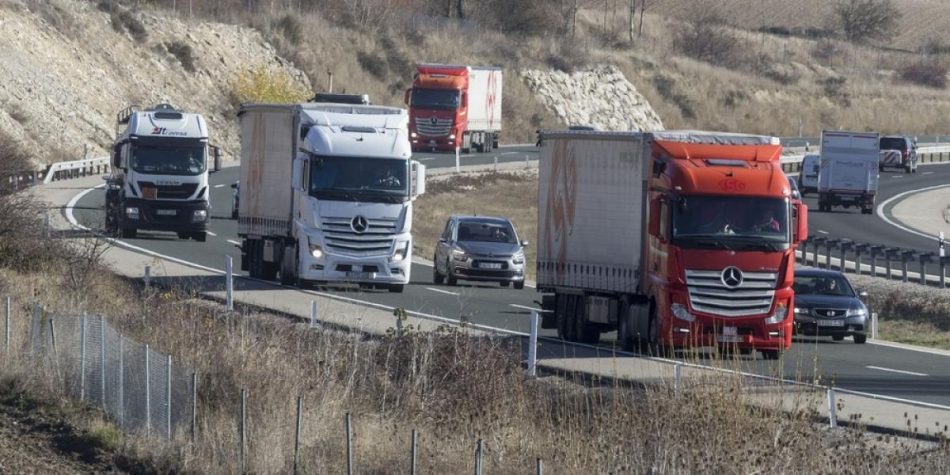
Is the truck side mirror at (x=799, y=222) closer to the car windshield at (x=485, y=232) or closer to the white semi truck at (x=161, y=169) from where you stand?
the car windshield at (x=485, y=232)

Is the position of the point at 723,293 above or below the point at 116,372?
above

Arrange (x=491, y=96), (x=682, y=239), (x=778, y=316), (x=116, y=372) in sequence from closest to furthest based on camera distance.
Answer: (x=116, y=372), (x=682, y=239), (x=778, y=316), (x=491, y=96)

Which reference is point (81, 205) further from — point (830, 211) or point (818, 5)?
point (818, 5)

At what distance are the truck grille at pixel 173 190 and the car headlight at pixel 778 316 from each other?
21641mm

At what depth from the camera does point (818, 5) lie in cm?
18475

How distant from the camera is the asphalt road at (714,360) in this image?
2261 centimetres

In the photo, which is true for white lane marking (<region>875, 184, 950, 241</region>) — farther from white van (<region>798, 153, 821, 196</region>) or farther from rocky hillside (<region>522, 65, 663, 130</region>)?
rocky hillside (<region>522, 65, 663, 130</region>)

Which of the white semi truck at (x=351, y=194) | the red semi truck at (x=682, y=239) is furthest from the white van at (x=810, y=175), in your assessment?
the red semi truck at (x=682, y=239)

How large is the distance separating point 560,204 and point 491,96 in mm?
55273

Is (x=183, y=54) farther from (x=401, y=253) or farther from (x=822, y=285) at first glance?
(x=822, y=285)

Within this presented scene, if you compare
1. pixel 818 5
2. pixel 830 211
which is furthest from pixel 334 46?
pixel 818 5

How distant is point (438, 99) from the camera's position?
75.5m

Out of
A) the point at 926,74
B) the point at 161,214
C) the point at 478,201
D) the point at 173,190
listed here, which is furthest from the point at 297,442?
the point at 926,74

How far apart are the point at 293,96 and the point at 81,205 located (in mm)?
38619
